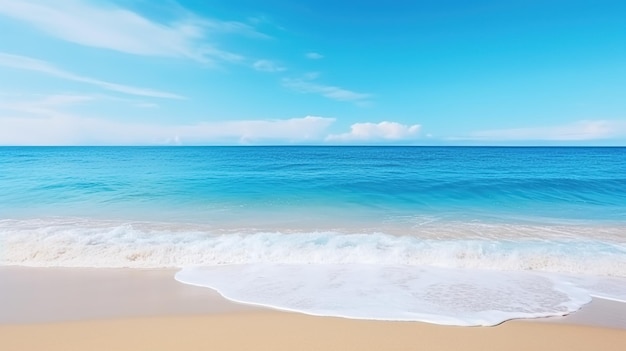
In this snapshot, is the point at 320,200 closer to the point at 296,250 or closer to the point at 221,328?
the point at 296,250

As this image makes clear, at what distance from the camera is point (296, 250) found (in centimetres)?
761

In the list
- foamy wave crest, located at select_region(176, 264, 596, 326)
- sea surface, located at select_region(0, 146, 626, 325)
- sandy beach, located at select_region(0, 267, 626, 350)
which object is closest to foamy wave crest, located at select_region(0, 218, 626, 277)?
sea surface, located at select_region(0, 146, 626, 325)

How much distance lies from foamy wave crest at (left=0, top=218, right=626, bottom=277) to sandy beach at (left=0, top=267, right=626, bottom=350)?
1655mm

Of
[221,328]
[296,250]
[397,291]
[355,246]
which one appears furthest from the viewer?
[355,246]

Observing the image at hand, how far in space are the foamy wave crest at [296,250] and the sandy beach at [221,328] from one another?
1.65m

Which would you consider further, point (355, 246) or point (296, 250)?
point (355, 246)

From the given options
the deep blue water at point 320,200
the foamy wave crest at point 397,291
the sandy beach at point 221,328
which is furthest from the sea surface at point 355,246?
the sandy beach at point 221,328

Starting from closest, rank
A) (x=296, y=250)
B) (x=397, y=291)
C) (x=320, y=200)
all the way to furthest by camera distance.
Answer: (x=397, y=291), (x=296, y=250), (x=320, y=200)

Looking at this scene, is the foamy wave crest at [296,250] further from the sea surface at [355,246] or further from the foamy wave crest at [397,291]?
the foamy wave crest at [397,291]

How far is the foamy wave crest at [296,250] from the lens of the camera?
6.82 meters

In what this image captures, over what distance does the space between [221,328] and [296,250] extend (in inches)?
143

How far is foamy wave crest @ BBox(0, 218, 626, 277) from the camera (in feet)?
22.4

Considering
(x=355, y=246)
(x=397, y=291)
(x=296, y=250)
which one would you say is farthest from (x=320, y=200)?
(x=397, y=291)

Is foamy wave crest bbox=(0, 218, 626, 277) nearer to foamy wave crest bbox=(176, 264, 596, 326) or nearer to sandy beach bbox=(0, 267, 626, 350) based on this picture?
foamy wave crest bbox=(176, 264, 596, 326)
